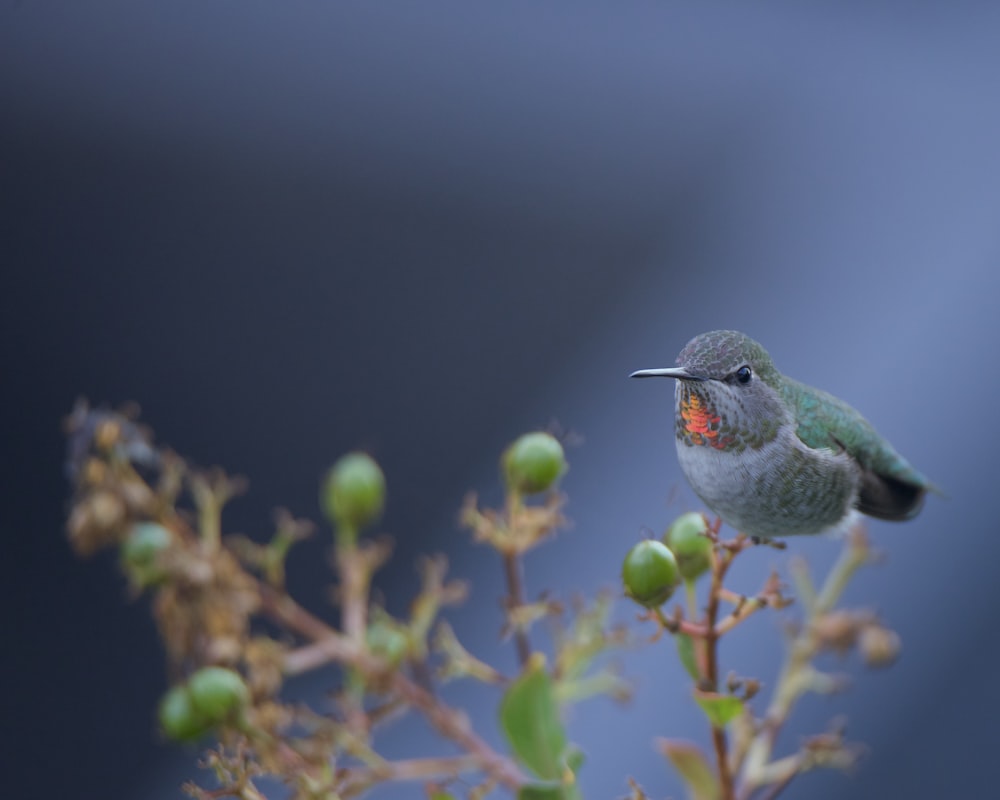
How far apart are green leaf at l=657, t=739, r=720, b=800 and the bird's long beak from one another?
0.32 meters

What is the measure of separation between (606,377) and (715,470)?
1967 millimetres

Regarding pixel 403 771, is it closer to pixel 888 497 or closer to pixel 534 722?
pixel 534 722

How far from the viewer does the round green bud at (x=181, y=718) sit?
2.36 feet

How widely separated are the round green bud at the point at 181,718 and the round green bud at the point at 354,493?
0.19m

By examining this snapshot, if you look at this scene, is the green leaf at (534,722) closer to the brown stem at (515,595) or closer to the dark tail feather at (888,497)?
the brown stem at (515,595)

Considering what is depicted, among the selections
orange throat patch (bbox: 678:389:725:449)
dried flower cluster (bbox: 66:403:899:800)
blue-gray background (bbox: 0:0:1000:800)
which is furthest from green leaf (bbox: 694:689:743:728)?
blue-gray background (bbox: 0:0:1000:800)

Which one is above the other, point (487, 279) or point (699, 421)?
point (487, 279)

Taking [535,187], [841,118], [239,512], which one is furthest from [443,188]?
[841,118]

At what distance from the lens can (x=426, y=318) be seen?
244 centimetres

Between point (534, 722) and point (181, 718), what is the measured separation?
25 centimetres

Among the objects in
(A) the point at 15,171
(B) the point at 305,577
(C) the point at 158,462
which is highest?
(A) the point at 15,171

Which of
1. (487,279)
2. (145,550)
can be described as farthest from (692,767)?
(487,279)

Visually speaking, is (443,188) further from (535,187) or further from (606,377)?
(606,377)

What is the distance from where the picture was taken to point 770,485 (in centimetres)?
61
